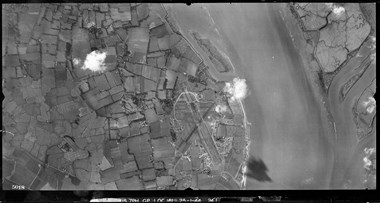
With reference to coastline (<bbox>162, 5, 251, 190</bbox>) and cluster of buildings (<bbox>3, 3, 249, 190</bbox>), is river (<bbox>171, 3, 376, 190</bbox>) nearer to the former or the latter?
coastline (<bbox>162, 5, 251, 190</bbox>)

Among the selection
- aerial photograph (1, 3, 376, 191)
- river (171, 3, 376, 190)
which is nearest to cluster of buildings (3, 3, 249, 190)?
aerial photograph (1, 3, 376, 191)

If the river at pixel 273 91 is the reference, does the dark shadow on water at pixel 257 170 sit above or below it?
below

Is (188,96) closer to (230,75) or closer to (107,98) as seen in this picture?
(230,75)

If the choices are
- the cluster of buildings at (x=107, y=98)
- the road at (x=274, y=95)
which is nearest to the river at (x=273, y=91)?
the road at (x=274, y=95)

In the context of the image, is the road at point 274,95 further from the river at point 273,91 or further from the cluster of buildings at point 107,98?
the cluster of buildings at point 107,98

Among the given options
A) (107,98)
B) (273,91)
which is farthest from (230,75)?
(107,98)

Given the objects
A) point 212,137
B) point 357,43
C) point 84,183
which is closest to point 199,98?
point 212,137
